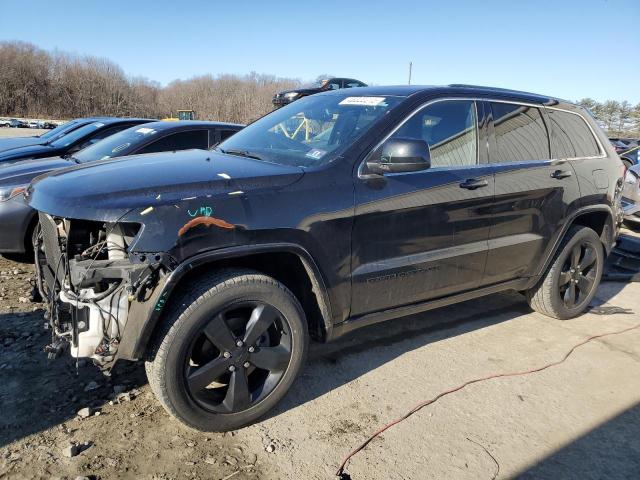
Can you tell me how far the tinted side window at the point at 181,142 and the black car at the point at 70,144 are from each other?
171cm

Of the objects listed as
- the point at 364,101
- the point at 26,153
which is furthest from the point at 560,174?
the point at 26,153

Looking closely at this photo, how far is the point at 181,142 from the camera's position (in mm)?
5840

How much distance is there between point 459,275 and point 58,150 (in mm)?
5612

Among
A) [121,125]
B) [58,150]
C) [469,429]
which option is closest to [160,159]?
[469,429]

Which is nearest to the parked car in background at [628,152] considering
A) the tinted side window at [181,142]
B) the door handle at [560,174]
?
the door handle at [560,174]

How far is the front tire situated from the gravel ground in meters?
0.19

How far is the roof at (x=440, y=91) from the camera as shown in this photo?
3338 mm

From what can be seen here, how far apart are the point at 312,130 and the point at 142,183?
1.33m

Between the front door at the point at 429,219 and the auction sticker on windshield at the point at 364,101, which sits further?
the auction sticker on windshield at the point at 364,101

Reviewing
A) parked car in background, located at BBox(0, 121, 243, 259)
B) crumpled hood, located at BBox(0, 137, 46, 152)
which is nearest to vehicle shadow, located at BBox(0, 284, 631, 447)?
parked car in background, located at BBox(0, 121, 243, 259)

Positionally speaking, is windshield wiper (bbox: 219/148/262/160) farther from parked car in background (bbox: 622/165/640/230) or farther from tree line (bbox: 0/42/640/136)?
tree line (bbox: 0/42/640/136)

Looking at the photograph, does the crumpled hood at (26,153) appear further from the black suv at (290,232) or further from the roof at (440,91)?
the roof at (440,91)

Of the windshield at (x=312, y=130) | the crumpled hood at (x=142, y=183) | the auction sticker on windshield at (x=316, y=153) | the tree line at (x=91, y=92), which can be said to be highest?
the tree line at (x=91, y=92)

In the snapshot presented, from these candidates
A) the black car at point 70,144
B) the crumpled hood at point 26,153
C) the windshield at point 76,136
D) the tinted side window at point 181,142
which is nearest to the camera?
the tinted side window at point 181,142
